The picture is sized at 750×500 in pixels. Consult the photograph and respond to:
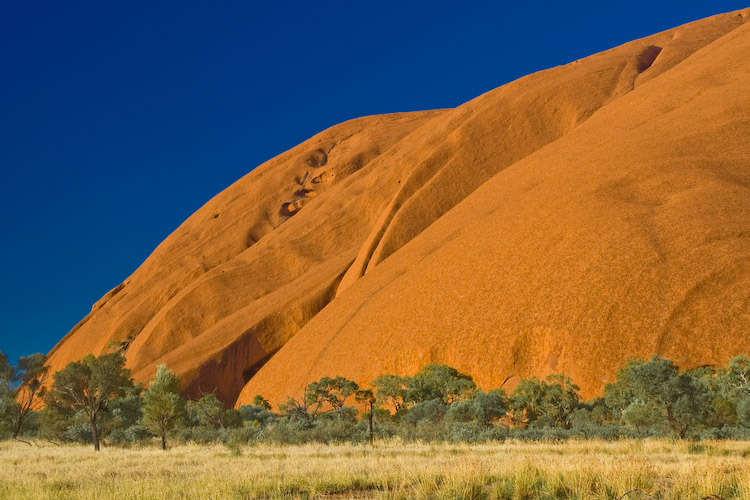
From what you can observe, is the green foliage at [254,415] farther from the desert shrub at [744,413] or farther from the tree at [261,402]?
the desert shrub at [744,413]

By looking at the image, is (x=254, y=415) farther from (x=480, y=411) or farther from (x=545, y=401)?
(x=545, y=401)

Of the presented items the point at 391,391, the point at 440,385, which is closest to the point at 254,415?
the point at 391,391

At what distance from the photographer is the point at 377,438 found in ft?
78.5

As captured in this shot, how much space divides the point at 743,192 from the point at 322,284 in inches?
1310

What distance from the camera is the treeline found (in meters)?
22.1

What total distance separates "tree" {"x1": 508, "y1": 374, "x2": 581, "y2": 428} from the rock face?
6.08 ft

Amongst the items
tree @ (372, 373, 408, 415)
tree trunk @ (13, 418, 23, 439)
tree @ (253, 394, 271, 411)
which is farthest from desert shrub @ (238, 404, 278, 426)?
tree trunk @ (13, 418, 23, 439)

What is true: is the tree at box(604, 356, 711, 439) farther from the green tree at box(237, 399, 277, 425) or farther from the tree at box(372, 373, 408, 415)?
the green tree at box(237, 399, 277, 425)

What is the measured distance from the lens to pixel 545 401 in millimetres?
28781

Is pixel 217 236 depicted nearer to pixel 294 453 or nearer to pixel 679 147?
pixel 679 147

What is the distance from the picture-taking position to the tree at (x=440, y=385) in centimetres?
3300

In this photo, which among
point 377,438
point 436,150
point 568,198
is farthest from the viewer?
point 436,150

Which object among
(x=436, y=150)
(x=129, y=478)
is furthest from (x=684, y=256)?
(x=436, y=150)

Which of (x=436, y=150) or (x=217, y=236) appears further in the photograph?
(x=217, y=236)
